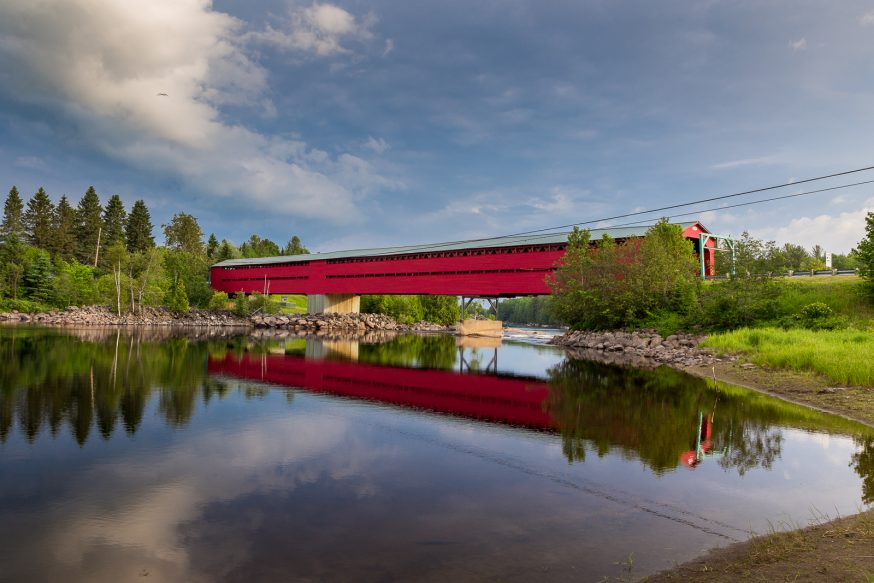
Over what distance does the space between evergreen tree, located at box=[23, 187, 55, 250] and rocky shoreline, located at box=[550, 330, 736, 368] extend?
3159 inches

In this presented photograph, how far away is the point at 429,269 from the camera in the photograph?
52.7m

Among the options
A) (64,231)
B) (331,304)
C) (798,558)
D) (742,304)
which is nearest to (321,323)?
(331,304)

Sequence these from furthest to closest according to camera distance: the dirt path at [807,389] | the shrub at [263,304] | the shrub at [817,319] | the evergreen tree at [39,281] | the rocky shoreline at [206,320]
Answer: the shrub at [263,304]
the evergreen tree at [39,281]
the rocky shoreline at [206,320]
the shrub at [817,319]
the dirt path at [807,389]

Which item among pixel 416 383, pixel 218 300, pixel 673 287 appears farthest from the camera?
pixel 218 300

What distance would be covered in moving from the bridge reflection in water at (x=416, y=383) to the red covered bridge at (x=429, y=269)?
1898cm

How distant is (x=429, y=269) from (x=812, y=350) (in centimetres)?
3684

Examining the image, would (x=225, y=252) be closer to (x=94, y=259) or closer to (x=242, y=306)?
(x=94, y=259)

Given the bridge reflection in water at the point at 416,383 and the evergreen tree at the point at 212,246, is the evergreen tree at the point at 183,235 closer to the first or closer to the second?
the evergreen tree at the point at 212,246

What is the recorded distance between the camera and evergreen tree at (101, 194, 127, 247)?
291 ft

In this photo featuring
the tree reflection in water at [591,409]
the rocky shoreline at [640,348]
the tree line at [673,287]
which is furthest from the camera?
the tree line at [673,287]

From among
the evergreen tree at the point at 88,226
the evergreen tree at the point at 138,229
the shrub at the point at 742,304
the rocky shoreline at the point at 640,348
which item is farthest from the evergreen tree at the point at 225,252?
the shrub at the point at 742,304

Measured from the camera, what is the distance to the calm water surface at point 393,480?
5625mm

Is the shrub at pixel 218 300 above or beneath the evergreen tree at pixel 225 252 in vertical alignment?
beneath

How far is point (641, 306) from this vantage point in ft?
134
